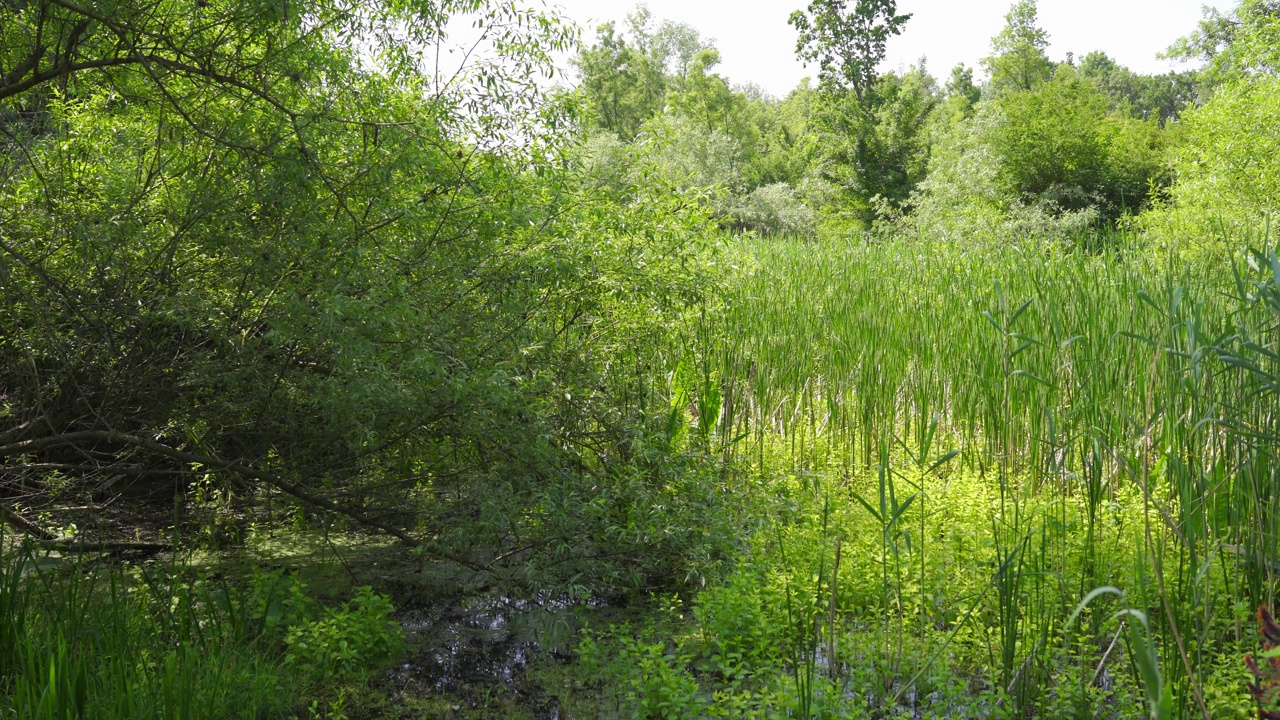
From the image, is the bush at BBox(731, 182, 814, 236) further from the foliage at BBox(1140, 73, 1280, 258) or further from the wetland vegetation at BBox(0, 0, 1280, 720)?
the wetland vegetation at BBox(0, 0, 1280, 720)

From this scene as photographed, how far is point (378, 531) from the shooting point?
4.79m

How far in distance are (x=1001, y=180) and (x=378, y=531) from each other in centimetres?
2211

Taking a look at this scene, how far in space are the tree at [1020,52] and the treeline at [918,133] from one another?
0.08 metres

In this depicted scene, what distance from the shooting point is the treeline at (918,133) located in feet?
62.4

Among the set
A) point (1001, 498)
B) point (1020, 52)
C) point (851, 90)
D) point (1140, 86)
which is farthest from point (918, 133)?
point (1140, 86)

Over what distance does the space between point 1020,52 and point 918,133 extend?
35.7 feet

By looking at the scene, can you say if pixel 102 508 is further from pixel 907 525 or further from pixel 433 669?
pixel 907 525

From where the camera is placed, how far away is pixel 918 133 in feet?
97.3

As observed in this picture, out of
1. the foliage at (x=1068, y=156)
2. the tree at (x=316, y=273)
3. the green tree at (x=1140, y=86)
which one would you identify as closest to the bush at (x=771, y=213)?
the foliage at (x=1068, y=156)

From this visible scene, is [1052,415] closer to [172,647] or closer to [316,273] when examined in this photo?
[316,273]

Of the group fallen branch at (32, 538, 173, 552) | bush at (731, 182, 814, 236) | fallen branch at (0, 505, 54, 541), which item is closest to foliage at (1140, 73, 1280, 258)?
fallen branch at (32, 538, 173, 552)

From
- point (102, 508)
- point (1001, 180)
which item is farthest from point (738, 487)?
point (1001, 180)

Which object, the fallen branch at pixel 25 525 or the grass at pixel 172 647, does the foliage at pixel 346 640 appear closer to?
the grass at pixel 172 647

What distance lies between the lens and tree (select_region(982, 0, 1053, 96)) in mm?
36938
